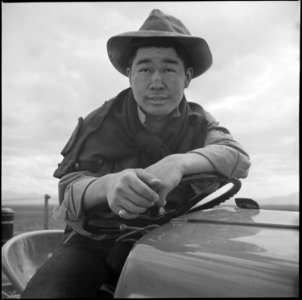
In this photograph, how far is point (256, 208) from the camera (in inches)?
49.7

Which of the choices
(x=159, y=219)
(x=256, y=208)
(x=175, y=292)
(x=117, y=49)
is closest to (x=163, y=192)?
(x=159, y=219)

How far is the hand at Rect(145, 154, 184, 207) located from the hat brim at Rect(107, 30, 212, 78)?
1.27ft

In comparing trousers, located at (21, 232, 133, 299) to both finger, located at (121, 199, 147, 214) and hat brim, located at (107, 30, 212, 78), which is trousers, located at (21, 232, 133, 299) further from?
hat brim, located at (107, 30, 212, 78)

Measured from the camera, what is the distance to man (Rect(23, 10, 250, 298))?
105 centimetres

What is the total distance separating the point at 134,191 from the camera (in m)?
0.91

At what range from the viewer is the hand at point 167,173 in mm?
972

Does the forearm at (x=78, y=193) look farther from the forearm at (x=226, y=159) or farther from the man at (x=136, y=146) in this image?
the forearm at (x=226, y=159)

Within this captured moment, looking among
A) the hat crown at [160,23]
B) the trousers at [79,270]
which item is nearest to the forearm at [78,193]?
the trousers at [79,270]

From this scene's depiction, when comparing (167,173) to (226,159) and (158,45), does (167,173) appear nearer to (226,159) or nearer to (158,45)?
(226,159)

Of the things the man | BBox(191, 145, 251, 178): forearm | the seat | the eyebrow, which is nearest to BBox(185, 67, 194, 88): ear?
the man

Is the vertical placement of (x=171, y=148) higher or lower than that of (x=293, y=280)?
higher

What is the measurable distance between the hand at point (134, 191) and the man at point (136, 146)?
0.06m

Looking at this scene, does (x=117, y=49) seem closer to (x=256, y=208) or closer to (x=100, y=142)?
(x=100, y=142)

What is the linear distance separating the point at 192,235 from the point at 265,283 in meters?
0.23
